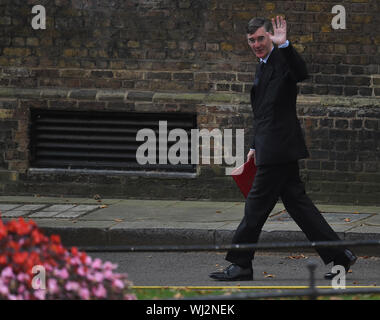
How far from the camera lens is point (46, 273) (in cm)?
509

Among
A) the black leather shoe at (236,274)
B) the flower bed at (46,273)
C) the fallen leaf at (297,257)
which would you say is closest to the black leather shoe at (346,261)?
the black leather shoe at (236,274)

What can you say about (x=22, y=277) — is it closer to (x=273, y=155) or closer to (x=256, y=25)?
(x=273, y=155)

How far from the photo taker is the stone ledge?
40.0 ft

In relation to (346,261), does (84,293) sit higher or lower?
higher

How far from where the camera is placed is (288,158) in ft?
27.4

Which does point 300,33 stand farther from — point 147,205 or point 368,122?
point 147,205

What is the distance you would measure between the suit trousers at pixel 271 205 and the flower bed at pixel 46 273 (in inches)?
129

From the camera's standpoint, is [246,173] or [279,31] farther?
[246,173]

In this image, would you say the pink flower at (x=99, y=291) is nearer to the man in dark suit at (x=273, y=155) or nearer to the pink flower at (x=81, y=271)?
the pink flower at (x=81, y=271)

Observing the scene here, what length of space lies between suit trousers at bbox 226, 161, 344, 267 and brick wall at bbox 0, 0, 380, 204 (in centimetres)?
380

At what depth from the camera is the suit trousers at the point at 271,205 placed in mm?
8438

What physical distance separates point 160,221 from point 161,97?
220cm

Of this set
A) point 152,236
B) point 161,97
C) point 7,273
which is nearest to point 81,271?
point 7,273
